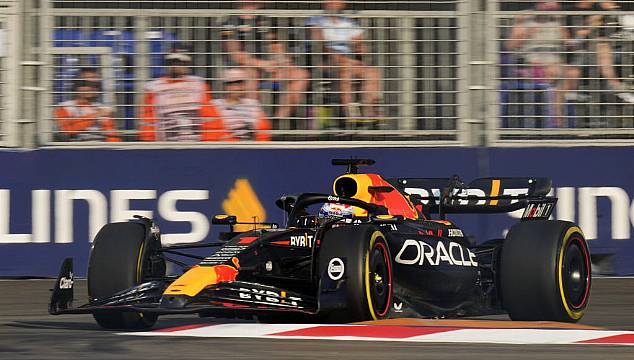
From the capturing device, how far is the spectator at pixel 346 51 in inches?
477

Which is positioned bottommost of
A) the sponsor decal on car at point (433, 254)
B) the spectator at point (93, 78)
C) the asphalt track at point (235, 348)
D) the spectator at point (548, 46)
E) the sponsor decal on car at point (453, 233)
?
the asphalt track at point (235, 348)

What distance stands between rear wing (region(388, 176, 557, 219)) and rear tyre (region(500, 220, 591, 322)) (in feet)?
3.08

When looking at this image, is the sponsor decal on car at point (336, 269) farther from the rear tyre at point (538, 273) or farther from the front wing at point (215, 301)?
the rear tyre at point (538, 273)

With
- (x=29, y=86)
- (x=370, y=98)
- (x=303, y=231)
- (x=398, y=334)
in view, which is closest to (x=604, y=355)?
(x=398, y=334)

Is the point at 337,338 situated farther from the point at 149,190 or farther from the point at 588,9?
the point at 588,9

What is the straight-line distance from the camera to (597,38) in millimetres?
12281

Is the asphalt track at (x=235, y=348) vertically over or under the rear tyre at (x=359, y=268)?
under

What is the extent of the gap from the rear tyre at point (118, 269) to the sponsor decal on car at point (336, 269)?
1.31m

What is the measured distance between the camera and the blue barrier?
465 inches

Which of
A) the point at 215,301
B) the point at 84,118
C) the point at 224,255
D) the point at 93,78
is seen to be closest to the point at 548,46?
the point at 93,78

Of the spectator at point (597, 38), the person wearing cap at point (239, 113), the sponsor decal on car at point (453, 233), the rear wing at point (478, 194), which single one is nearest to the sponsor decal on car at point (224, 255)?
the sponsor decal on car at point (453, 233)

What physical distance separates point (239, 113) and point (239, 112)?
12 mm

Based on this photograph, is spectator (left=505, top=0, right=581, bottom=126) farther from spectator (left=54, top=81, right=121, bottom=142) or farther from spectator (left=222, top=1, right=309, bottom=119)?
spectator (left=54, top=81, right=121, bottom=142)

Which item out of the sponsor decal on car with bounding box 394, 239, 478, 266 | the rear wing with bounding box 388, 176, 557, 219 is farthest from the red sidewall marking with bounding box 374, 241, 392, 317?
the rear wing with bounding box 388, 176, 557, 219
